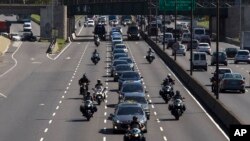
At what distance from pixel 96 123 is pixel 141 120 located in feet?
18.2

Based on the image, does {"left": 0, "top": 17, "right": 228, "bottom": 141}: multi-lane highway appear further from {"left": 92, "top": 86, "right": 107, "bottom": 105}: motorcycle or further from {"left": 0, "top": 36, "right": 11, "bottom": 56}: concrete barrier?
{"left": 0, "top": 36, "right": 11, "bottom": 56}: concrete barrier

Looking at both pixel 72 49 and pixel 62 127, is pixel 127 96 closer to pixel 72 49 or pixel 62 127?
Result: pixel 62 127

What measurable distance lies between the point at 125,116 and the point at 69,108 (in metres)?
13.3

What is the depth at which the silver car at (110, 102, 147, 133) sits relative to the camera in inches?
1522

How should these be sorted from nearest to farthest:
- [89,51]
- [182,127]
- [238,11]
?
1. [182,127]
2. [89,51]
3. [238,11]

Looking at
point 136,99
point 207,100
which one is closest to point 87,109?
point 136,99

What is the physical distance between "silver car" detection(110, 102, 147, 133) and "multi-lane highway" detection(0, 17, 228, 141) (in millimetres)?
418

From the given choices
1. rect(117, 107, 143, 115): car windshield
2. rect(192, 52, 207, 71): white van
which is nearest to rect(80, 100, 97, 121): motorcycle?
rect(117, 107, 143, 115): car windshield

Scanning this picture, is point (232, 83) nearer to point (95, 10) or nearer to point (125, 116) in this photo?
point (125, 116)

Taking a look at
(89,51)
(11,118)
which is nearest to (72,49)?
(89,51)

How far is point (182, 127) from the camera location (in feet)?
138

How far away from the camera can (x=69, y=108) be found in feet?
171

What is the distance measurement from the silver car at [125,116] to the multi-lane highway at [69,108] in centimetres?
42

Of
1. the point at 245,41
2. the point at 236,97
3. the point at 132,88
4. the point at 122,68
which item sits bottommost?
the point at 236,97
